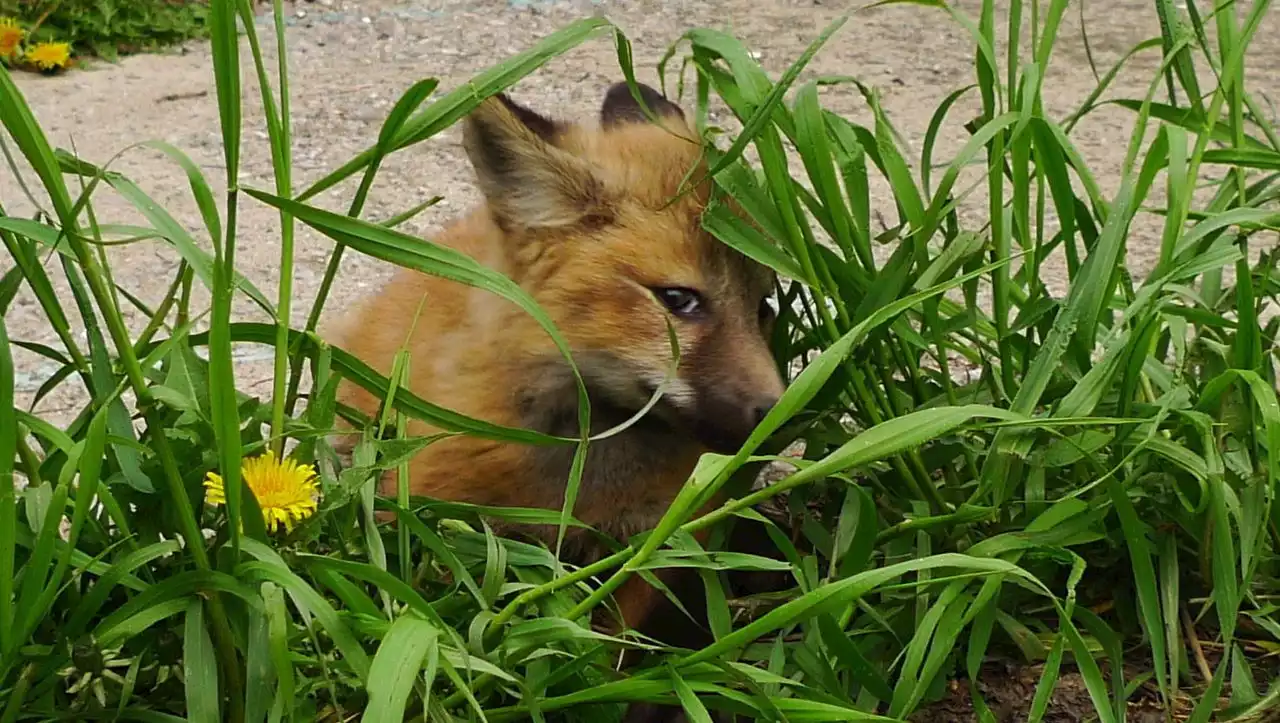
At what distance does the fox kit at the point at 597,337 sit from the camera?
2.03 m

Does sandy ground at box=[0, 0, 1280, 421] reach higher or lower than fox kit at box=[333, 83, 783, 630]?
lower

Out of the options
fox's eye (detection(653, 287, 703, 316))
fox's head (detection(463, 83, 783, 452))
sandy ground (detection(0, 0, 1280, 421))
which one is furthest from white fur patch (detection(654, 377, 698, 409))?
sandy ground (detection(0, 0, 1280, 421))

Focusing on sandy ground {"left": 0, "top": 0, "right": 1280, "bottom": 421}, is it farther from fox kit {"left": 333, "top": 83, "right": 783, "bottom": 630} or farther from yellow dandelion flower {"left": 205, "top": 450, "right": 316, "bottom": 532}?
yellow dandelion flower {"left": 205, "top": 450, "right": 316, "bottom": 532}

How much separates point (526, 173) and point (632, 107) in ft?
1.81

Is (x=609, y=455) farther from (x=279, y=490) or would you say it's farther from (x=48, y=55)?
(x=48, y=55)

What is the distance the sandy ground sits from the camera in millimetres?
3660

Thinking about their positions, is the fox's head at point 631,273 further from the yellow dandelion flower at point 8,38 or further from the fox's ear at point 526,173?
the yellow dandelion flower at point 8,38

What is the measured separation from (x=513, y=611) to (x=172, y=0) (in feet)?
17.0

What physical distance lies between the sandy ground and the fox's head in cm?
102

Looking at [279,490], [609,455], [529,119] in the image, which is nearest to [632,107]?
[529,119]

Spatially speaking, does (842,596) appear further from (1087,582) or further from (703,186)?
(703,186)

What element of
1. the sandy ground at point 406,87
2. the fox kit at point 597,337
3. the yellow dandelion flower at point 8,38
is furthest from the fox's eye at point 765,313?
the yellow dandelion flower at point 8,38

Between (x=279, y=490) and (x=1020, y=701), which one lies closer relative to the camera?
(x=279, y=490)

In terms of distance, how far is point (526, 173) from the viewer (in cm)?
210
